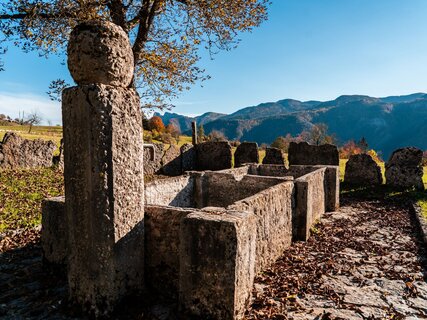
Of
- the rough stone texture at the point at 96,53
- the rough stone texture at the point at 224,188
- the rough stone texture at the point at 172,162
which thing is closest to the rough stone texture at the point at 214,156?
the rough stone texture at the point at 172,162

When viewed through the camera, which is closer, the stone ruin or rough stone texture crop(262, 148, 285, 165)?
the stone ruin

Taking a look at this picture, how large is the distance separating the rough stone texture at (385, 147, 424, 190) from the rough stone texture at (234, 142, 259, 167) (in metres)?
6.34

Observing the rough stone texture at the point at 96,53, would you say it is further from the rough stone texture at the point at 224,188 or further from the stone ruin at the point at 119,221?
the rough stone texture at the point at 224,188

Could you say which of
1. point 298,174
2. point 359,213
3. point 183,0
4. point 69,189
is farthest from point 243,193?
point 183,0

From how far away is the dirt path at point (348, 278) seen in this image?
13.6ft

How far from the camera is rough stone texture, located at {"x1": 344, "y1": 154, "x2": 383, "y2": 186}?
14256 mm

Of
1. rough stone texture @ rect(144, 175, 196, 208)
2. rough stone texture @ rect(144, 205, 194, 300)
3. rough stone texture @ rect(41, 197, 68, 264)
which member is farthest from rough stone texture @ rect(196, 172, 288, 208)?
rough stone texture @ rect(144, 205, 194, 300)

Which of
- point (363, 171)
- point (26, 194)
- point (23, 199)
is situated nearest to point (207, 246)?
point (23, 199)

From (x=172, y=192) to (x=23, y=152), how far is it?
10.0 metres

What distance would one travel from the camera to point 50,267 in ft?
16.6

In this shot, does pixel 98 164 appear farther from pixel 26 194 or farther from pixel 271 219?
pixel 26 194

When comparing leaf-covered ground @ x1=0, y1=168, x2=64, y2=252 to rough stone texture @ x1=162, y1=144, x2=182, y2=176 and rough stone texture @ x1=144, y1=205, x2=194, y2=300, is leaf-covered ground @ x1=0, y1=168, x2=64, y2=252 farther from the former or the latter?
rough stone texture @ x1=162, y1=144, x2=182, y2=176

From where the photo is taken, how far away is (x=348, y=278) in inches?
205

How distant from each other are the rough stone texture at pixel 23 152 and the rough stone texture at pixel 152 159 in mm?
4387
